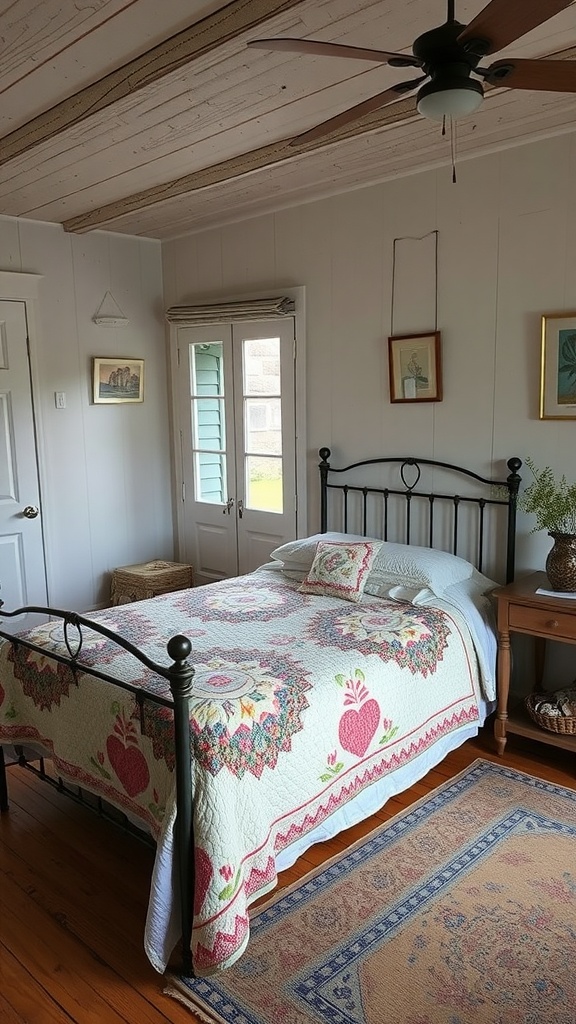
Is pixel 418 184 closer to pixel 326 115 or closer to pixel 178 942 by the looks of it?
pixel 326 115

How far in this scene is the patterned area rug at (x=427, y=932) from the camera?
1959mm

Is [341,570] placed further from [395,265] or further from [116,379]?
[116,379]

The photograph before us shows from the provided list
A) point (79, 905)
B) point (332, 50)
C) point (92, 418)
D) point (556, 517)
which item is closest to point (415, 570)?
point (556, 517)

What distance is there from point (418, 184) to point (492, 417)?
121 centimetres

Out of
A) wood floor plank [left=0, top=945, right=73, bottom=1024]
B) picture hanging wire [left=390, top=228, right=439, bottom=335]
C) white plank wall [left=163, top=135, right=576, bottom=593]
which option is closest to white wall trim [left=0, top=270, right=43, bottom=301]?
white plank wall [left=163, top=135, right=576, bottom=593]

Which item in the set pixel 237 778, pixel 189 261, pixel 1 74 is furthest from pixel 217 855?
pixel 189 261

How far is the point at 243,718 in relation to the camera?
2.21 meters

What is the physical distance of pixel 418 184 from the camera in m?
3.66

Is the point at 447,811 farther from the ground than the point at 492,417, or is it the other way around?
the point at 492,417

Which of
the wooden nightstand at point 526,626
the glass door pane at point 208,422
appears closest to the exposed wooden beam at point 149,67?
the glass door pane at point 208,422

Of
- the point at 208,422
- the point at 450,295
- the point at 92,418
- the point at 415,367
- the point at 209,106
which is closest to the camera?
the point at 209,106

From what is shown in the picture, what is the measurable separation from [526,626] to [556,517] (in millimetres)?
474

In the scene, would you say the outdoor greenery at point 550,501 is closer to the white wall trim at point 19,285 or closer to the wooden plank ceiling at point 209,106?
the wooden plank ceiling at point 209,106

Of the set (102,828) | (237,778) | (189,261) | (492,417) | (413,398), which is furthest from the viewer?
(189,261)
